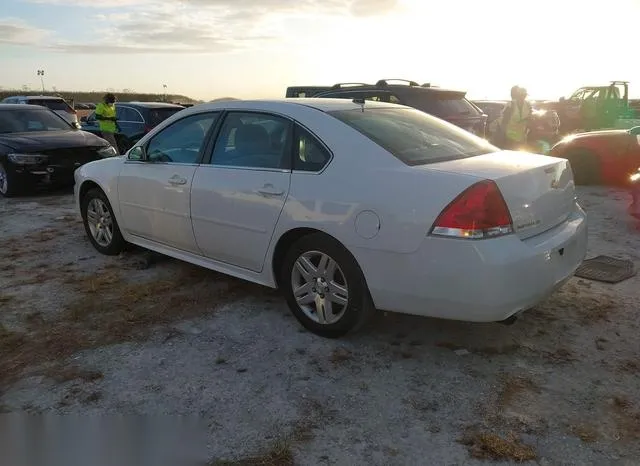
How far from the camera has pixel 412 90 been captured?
29.3 ft

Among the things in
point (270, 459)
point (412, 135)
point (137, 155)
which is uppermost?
point (412, 135)

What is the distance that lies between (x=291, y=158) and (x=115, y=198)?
2.23 meters

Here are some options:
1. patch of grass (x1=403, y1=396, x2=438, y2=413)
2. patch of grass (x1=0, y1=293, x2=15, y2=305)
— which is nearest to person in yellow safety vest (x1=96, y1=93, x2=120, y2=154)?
patch of grass (x1=0, y1=293, x2=15, y2=305)

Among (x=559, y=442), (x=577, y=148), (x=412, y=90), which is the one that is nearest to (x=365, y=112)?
(x=559, y=442)

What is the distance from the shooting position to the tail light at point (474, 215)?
3.05 metres

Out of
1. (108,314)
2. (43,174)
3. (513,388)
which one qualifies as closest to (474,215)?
(513,388)

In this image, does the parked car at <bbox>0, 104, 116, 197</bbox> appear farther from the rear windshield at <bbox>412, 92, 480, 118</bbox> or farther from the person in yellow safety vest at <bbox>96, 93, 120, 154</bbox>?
the rear windshield at <bbox>412, 92, 480, 118</bbox>

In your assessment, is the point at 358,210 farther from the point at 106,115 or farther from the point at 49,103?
the point at 49,103

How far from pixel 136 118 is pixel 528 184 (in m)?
12.0

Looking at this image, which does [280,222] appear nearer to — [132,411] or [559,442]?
[132,411]

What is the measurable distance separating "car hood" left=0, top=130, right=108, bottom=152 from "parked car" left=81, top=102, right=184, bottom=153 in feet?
11.5

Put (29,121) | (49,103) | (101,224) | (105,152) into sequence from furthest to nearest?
(49,103), (29,121), (105,152), (101,224)

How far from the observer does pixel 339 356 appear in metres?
3.52

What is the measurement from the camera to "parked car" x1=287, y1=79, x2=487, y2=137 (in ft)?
29.0
